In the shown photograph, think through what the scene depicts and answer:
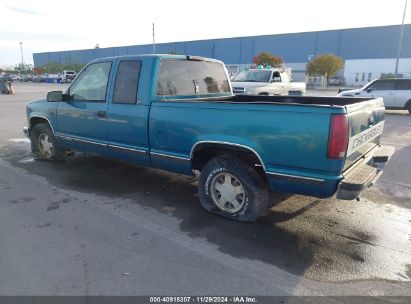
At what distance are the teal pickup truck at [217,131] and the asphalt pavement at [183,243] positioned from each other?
52cm

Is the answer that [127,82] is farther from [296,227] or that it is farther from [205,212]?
[296,227]

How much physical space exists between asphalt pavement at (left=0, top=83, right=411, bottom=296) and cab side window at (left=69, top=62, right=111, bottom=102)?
1.36 meters

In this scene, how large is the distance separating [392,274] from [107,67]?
445 centimetres

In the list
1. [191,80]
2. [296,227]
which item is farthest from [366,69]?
[296,227]

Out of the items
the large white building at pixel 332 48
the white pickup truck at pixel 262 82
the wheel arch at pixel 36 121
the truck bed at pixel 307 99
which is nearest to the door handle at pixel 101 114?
the wheel arch at pixel 36 121

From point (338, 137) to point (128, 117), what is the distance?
9.02ft

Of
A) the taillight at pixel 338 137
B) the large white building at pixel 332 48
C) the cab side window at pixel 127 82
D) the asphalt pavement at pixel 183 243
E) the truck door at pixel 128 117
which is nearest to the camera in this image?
the asphalt pavement at pixel 183 243

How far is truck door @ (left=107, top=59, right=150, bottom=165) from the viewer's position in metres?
4.57

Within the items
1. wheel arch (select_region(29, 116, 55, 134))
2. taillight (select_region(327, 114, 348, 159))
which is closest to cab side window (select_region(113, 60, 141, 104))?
wheel arch (select_region(29, 116, 55, 134))

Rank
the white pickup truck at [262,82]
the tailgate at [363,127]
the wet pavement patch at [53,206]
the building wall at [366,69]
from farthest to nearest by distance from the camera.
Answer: the building wall at [366,69] < the white pickup truck at [262,82] < the wet pavement patch at [53,206] < the tailgate at [363,127]

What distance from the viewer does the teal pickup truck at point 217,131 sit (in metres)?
3.31

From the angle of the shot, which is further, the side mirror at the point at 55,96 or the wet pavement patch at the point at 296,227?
the side mirror at the point at 55,96

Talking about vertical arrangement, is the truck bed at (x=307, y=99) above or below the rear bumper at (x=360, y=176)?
above

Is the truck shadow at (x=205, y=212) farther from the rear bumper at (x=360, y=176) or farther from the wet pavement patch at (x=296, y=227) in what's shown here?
the rear bumper at (x=360, y=176)
